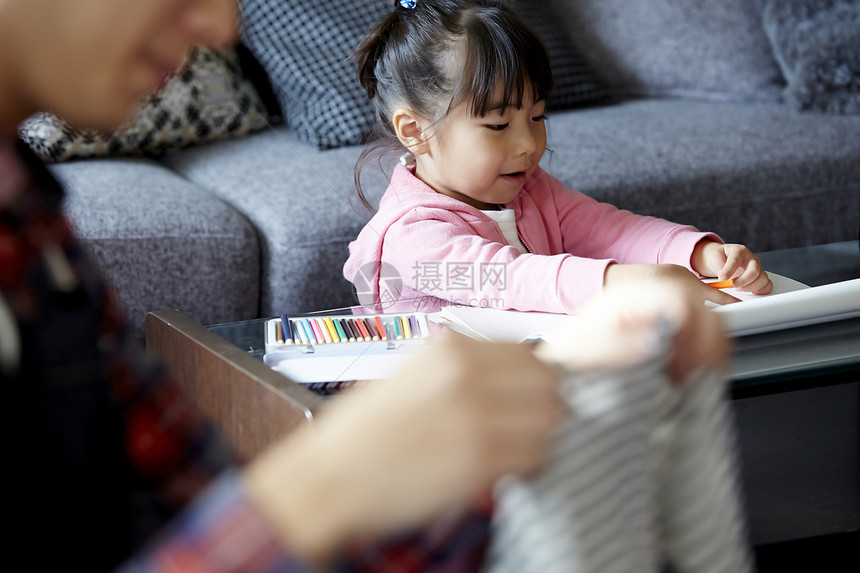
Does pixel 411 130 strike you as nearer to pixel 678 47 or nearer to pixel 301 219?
pixel 301 219

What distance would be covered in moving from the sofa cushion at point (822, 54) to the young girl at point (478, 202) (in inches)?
30.5

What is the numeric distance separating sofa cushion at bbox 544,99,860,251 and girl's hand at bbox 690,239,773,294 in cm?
39

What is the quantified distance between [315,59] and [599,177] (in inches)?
20.6

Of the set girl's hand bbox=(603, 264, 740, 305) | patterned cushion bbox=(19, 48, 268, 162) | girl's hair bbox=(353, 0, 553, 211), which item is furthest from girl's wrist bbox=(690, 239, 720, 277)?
patterned cushion bbox=(19, 48, 268, 162)

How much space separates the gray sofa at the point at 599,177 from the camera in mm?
1219

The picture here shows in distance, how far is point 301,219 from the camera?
1.24 m

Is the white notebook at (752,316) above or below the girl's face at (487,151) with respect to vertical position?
below

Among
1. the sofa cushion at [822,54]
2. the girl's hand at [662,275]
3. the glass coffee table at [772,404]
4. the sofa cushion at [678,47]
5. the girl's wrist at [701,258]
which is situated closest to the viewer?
the glass coffee table at [772,404]

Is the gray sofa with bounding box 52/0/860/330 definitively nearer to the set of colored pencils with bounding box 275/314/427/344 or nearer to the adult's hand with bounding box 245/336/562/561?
the set of colored pencils with bounding box 275/314/427/344

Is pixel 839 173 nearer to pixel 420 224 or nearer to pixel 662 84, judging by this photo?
pixel 662 84

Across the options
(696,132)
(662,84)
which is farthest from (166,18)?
(662,84)

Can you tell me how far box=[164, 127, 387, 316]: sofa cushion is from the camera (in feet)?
4.06

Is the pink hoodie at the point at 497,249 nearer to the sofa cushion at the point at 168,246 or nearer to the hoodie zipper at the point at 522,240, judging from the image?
the hoodie zipper at the point at 522,240

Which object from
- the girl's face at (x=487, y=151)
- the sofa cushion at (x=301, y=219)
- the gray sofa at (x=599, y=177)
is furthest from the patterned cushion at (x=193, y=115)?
the girl's face at (x=487, y=151)
